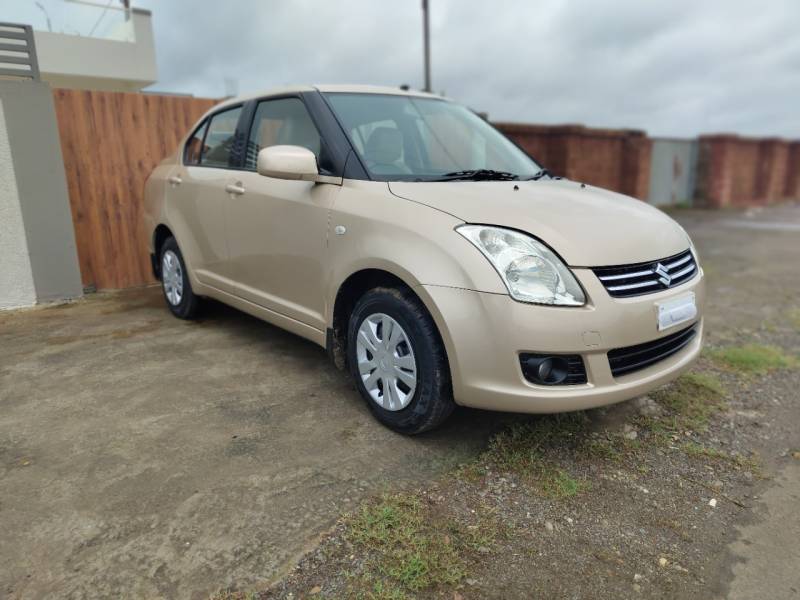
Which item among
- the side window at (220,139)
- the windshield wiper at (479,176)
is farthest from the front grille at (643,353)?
the side window at (220,139)

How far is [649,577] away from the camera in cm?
209

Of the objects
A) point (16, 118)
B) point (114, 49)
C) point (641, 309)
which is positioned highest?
point (114, 49)

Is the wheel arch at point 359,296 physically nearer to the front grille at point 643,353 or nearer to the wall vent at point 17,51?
the front grille at point 643,353

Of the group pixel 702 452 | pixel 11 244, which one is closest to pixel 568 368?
pixel 702 452

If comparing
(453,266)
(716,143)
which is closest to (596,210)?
(453,266)

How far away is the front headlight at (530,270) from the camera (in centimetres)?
246

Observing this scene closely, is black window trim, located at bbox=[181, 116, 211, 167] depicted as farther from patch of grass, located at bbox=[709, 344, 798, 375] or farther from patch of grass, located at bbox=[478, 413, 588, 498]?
patch of grass, located at bbox=[709, 344, 798, 375]

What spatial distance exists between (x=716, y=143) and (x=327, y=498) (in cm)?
1863

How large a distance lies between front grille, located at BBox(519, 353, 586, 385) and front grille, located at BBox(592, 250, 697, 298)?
324mm

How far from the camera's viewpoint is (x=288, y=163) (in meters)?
3.06

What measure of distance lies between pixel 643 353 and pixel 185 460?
2130 millimetres

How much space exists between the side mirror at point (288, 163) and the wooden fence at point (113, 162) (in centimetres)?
A: 362

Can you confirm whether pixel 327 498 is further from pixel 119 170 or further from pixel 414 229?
pixel 119 170

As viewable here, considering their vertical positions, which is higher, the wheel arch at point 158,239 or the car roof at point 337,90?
the car roof at point 337,90
